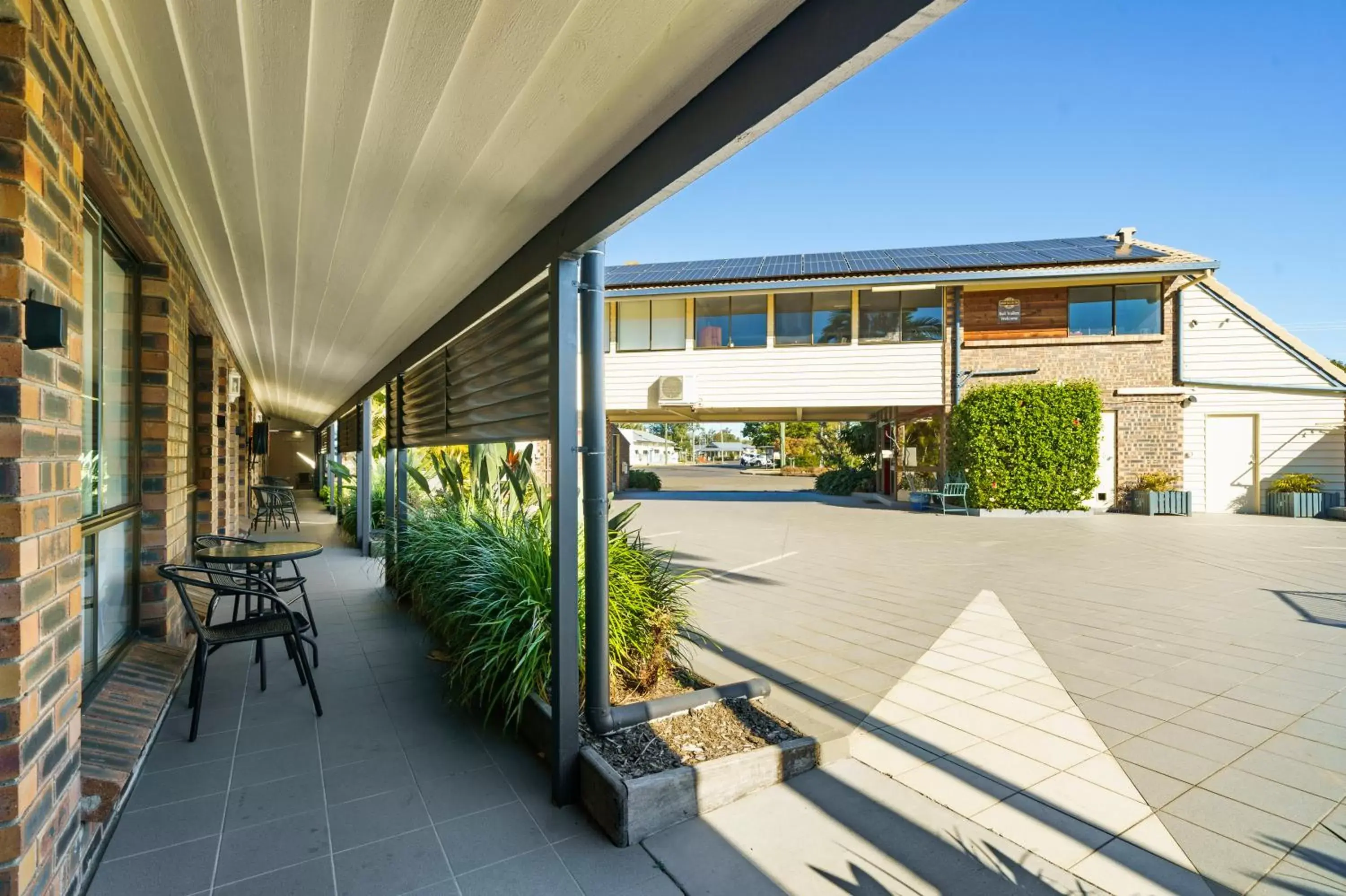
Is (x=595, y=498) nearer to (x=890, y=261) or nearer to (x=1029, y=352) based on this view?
(x=1029, y=352)

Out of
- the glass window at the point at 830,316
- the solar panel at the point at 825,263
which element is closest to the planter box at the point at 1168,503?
the glass window at the point at 830,316

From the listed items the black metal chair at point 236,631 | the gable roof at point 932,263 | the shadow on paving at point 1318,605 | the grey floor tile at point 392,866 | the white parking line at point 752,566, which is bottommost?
the white parking line at point 752,566

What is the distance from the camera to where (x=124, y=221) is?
3.04 meters

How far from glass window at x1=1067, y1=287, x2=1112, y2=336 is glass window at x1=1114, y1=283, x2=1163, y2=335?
0.20m

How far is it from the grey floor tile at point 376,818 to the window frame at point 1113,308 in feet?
52.8

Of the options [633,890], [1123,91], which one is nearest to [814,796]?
[633,890]

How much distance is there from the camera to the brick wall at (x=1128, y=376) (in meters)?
14.5

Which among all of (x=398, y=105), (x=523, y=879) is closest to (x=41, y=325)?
(x=398, y=105)

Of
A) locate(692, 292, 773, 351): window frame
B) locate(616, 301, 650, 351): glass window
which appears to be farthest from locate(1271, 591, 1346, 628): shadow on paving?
locate(616, 301, 650, 351): glass window

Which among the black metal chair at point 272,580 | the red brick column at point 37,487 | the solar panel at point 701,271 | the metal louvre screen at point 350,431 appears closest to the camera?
the red brick column at point 37,487

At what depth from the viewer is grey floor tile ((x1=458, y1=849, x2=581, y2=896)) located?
2.12 metres

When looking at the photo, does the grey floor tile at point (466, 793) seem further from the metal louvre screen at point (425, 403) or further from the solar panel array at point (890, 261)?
the solar panel array at point (890, 261)

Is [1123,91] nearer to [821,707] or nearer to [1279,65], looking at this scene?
[1279,65]

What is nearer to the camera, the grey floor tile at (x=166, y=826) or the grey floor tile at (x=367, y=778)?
the grey floor tile at (x=166, y=826)
